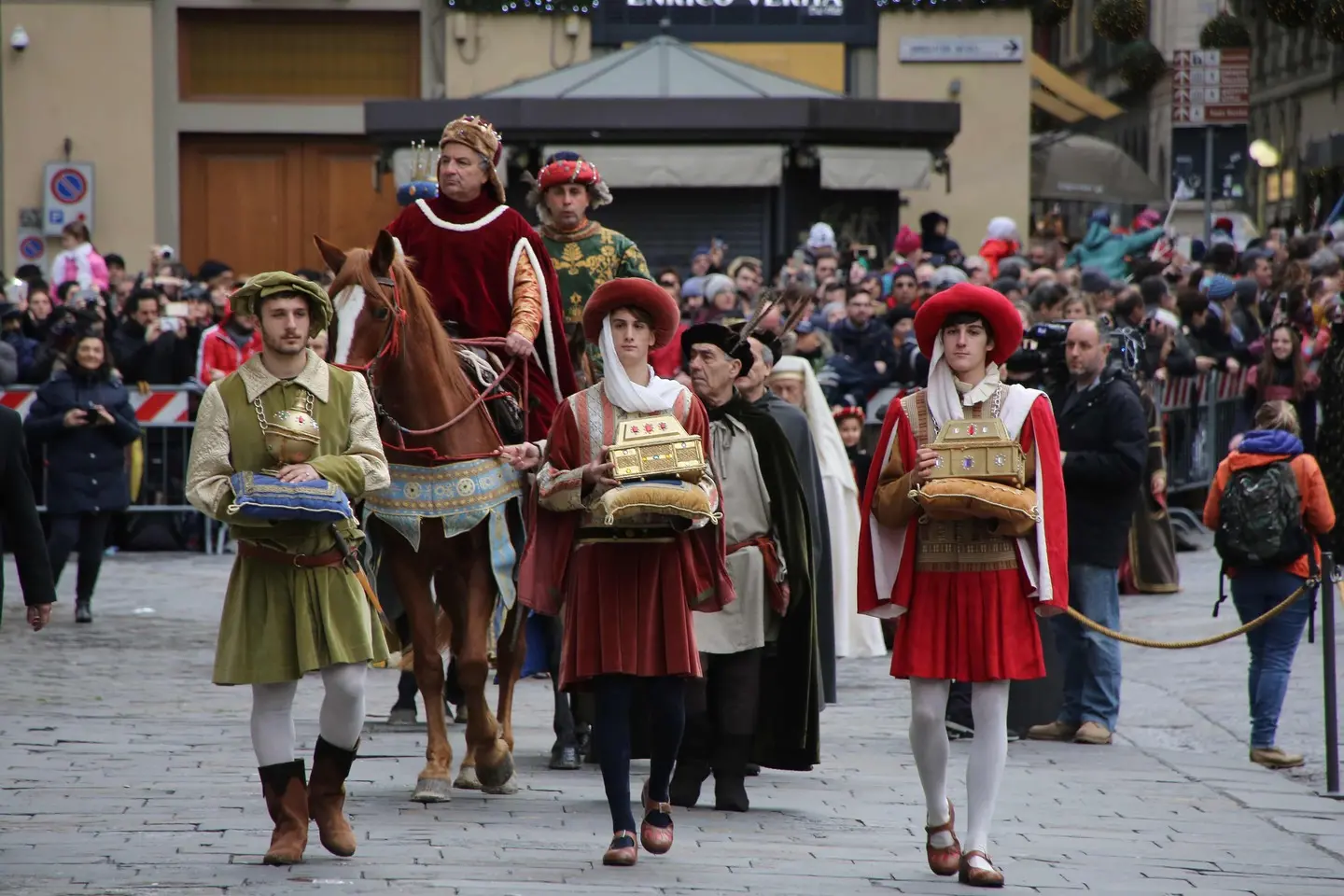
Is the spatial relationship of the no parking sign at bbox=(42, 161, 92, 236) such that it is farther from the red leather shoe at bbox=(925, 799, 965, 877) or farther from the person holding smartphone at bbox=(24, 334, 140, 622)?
the red leather shoe at bbox=(925, 799, 965, 877)

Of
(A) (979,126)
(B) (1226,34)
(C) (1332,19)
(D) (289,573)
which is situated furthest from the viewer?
(A) (979,126)

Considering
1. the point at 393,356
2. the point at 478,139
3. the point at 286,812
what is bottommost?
the point at 286,812

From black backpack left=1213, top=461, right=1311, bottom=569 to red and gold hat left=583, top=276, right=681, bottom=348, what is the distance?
4.03 meters

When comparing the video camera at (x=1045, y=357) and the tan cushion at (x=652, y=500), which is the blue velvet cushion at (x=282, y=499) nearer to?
the tan cushion at (x=652, y=500)

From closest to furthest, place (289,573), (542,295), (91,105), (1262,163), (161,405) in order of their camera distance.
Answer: (289,573)
(542,295)
(161,405)
(91,105)
(1262,163)

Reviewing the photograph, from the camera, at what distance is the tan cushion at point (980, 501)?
7352 millimetres

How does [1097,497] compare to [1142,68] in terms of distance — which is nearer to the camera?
[1097,497]

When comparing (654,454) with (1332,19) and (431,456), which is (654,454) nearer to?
(431,456)

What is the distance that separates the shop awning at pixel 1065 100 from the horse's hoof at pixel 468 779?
24.3m

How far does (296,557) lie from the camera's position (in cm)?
730

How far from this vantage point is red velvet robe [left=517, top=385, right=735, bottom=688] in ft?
25.1

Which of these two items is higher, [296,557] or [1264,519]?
[296,557]

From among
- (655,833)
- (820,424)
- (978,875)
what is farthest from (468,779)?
(820,424)

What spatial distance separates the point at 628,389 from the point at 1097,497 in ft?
13.6
